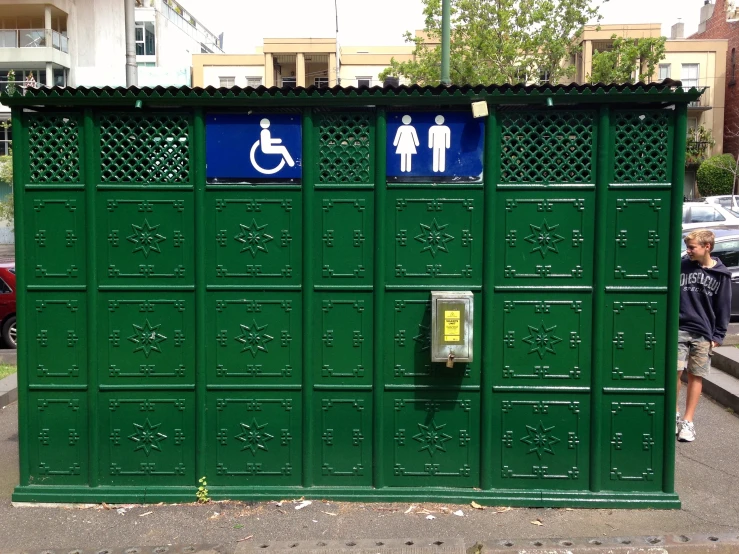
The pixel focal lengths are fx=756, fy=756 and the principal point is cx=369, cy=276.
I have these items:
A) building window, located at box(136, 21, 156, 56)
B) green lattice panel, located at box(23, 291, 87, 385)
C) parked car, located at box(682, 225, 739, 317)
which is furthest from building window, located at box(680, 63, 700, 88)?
green lattice panel, located at box(23, 291, 87, 385)

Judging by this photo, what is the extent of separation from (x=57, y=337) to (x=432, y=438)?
2874 millimetres

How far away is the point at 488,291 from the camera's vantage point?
17.9 feet

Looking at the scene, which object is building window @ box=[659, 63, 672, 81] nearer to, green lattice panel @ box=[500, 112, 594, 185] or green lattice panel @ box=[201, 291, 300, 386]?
green lattice panel @ box=[500, 112, 594, 185]

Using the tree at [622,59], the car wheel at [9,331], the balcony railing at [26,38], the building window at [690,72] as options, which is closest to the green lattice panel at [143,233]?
the car wheel at [9,331]

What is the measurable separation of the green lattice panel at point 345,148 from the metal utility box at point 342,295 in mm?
16

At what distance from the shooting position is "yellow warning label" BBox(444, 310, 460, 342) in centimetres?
533

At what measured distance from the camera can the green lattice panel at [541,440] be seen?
555cm

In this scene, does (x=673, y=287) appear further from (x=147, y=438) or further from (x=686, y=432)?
(x=147, y=438)

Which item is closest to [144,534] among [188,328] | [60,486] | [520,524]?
[60,486]

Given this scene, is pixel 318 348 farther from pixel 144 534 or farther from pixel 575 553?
pixel 575 553

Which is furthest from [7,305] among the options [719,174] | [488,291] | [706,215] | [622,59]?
[719,174]

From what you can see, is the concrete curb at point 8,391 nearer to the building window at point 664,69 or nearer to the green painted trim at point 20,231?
the green painted trim at point 20,231

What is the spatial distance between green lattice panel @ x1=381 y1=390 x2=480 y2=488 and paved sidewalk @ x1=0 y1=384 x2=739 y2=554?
22 centimetres

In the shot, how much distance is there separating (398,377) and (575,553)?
1.68 metres
